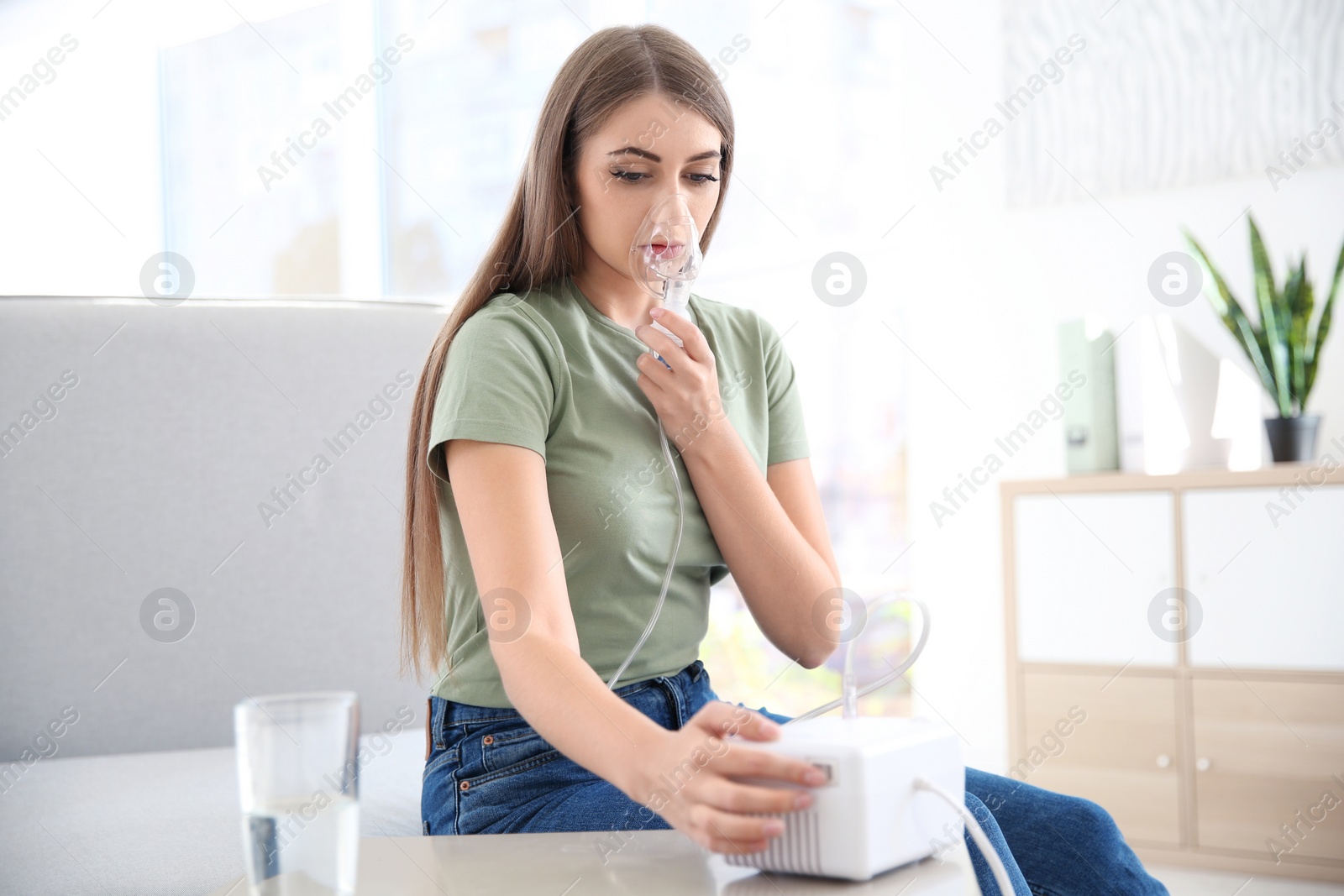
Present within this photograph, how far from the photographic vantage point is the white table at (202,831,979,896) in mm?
662

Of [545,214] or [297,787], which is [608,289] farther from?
[297,787]

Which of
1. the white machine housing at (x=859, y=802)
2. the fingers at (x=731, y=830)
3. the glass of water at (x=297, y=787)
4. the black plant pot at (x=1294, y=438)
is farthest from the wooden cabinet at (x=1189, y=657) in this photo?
the glass of water at (x=297, y=787)

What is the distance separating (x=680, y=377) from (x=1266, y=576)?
173 cm

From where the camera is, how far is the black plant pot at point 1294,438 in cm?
230

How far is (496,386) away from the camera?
3.29 ft

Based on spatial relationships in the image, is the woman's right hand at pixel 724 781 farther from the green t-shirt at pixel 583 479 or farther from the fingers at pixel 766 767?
the green t-shirt at pixel 583 479

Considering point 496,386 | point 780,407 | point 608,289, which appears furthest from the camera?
point 780,407

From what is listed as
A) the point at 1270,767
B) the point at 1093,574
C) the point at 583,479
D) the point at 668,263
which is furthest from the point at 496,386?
the point at 1270,767

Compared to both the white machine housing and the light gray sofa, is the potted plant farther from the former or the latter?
the white machine housing

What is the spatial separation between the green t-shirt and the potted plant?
172cm

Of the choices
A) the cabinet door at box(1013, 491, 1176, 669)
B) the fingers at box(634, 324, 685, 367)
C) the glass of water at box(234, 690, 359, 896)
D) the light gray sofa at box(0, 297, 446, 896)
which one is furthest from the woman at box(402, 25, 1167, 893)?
the cabinet door at box(1013, 491, 1176, 669)

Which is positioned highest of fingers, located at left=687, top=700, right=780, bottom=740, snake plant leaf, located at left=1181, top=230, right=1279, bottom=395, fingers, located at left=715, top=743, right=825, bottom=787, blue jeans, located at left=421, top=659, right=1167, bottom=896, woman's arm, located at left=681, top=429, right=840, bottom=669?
snake plant leaf, located at left=1181, top=230, right=1279, bottom=395

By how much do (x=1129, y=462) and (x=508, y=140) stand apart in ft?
7.86

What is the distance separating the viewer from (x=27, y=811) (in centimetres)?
128
